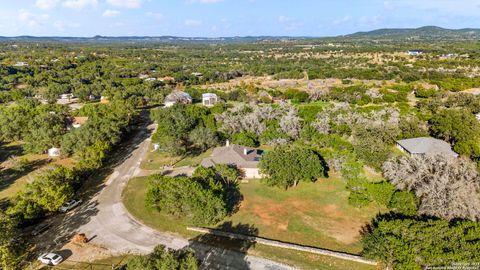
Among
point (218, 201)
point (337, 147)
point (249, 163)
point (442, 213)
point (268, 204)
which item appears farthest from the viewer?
point (337, 147)

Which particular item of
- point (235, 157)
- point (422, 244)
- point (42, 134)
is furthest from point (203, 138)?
point (422, 244)

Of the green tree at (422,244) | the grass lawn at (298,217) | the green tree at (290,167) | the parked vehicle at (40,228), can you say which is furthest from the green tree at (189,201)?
the green tree at (422,244)

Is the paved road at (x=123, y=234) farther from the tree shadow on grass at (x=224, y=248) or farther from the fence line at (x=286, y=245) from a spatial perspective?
the fence line at (x=286, y=245)

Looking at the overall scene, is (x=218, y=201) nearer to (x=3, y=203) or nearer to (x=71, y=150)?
(x=3, y=203)

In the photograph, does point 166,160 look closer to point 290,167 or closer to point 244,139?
point 244,139

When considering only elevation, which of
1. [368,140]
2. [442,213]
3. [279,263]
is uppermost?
[368,140]

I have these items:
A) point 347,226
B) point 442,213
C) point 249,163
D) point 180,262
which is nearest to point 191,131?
point 249,163

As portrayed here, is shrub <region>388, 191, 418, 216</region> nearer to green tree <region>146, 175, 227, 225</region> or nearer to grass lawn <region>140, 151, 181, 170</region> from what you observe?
green tree <region>146, 175, 227, 225</region>
